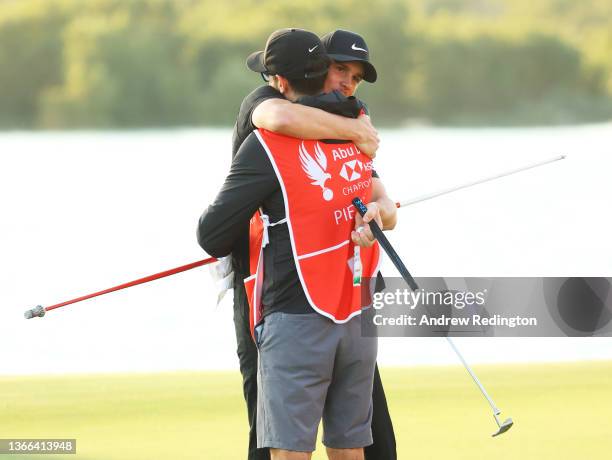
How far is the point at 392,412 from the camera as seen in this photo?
12.8ft

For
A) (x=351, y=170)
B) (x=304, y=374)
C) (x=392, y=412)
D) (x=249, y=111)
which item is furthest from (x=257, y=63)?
(x=392, y=412)

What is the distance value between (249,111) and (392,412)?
184 centimetres

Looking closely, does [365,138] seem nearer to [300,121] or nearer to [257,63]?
[300,121]

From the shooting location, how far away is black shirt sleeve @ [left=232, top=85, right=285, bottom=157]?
227 cm

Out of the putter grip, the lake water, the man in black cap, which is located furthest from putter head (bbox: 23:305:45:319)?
the lake water

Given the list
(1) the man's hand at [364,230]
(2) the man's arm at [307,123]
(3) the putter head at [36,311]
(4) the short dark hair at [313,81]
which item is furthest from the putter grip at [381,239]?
(3) the putter head at [36,311]

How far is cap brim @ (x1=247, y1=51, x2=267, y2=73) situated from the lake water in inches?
110

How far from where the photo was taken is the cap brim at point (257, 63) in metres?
2.29

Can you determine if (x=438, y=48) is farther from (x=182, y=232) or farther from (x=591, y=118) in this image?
(x=182, y=232)

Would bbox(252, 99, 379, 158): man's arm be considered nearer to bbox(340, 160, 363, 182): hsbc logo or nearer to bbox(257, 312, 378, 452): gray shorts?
bbox(340, 160, 363, 182): hsbc logo

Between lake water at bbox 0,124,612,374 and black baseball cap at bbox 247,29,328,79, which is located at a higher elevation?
black baseball cap at bbox 247,29,328,79

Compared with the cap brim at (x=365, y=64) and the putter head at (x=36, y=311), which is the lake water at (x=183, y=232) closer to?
the putter head at (x=36, y=311)

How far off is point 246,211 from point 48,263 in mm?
7514

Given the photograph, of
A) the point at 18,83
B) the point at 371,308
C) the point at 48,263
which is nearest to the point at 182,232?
the point at 48,263
